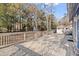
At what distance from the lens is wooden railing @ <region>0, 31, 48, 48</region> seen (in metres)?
2.62

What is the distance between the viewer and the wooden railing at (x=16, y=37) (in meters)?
2.62

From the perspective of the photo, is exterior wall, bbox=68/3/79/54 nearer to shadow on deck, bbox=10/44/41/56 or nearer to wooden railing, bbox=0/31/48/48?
wooden railing, bbox=0/31/48/48

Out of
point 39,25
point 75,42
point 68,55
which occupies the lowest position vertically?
point 68,55

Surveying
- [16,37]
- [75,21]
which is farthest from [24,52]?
[75,21]

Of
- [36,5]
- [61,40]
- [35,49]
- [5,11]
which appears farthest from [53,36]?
[5,11]

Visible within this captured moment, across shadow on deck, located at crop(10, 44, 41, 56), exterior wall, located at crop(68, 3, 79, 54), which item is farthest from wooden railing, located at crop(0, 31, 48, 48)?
exterior wall, located at crop(68, 3, 79, 54)

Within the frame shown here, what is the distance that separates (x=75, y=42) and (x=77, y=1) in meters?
0.58

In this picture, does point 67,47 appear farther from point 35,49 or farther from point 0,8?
point 0,8

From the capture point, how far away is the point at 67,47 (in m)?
2.65

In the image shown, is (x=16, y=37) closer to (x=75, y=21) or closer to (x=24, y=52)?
(x=24, y=52)

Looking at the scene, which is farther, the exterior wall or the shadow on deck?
the shadow on deck

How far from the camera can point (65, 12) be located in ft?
8.64

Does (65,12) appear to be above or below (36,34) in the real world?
above

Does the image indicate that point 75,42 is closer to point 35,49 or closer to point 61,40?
point 61,40
